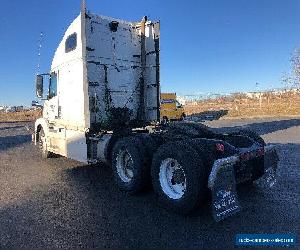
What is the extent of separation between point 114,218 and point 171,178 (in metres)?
1.19

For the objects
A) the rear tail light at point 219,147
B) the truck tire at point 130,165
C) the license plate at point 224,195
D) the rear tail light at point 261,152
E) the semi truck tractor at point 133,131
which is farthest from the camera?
the truck tire at point 130,165

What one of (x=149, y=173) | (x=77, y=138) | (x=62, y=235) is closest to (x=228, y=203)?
(x=149, y=173)

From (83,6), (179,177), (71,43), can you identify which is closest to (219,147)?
(179,177)

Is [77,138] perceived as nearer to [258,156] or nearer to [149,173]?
[149,173]

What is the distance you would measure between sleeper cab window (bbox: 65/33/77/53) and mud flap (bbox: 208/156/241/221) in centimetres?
511

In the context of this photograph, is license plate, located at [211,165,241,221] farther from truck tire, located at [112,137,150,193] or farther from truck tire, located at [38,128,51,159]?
truck tire, located at [38,128,51,159]

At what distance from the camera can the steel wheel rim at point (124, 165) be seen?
6.97m

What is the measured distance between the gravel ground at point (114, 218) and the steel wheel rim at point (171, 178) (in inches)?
14.5

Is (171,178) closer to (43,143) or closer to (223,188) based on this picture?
(223,188)

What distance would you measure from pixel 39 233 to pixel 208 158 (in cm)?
273

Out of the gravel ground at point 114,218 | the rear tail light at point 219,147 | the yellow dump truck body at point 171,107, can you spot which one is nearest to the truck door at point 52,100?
the gravel ground at point 114,218

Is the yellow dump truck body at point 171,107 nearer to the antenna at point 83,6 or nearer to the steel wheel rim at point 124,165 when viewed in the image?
the antenna at point 83,6

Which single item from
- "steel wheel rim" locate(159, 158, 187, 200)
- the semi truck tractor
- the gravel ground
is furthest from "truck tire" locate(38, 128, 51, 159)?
"steel wheel rim" locate(159, 158, 187, 200)

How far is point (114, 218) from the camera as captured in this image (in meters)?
5.37
